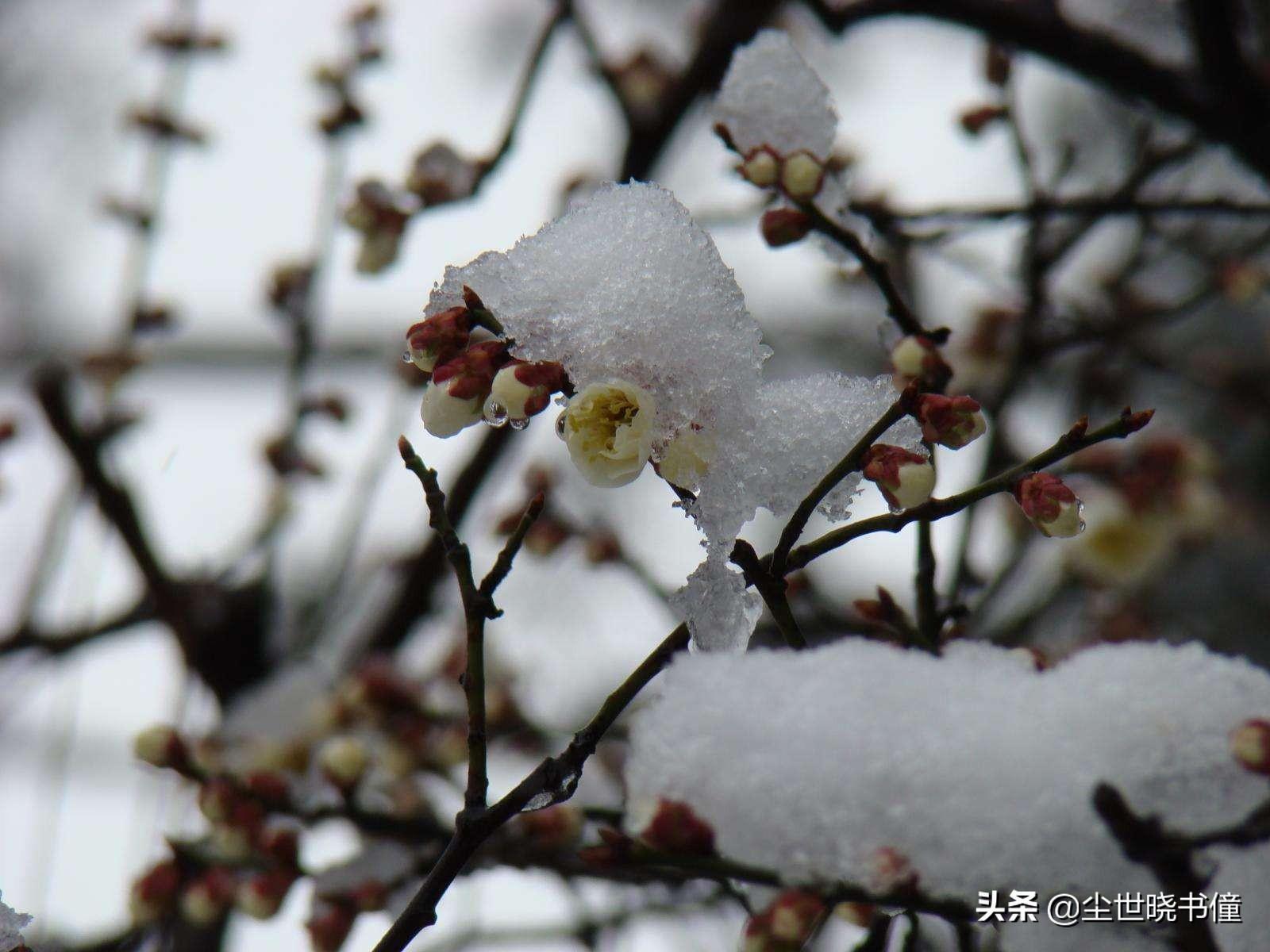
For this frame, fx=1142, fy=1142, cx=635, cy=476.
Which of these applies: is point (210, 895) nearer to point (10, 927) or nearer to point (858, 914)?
point (10, 927)

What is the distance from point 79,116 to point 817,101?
12.6 ft

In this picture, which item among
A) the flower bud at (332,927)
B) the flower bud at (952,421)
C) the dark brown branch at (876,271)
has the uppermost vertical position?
the dark brown branch at (876,271)

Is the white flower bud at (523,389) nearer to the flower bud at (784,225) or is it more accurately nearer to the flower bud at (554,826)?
the flower bud at (784,225)

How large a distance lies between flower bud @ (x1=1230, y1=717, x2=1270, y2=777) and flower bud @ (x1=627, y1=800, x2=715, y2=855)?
0.34 metres

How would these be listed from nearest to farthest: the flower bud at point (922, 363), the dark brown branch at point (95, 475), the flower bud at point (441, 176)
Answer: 1. the flower bud at point (922, 363)
2. the flower bud at point (441, 176)
3. the dark brown branch at point (95, 475)

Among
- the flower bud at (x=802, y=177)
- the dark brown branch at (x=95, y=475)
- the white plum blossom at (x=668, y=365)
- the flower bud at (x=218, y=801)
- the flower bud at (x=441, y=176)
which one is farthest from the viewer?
the dark brown branch at (x=95, y=475)

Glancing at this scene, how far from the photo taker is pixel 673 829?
29.2 inches

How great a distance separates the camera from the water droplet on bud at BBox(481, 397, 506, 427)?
0.88 metres

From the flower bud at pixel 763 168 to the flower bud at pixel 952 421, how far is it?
379 mm

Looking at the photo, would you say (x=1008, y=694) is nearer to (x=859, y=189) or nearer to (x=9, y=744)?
(x=859, y=189)

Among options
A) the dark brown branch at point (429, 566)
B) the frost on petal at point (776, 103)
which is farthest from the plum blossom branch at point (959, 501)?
the dark brown branch at point (429, 566)

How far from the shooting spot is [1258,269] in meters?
2.08

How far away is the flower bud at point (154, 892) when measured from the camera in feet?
4.29

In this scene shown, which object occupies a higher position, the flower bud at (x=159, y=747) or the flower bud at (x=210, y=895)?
the flower bud at (x=159, y=747)
